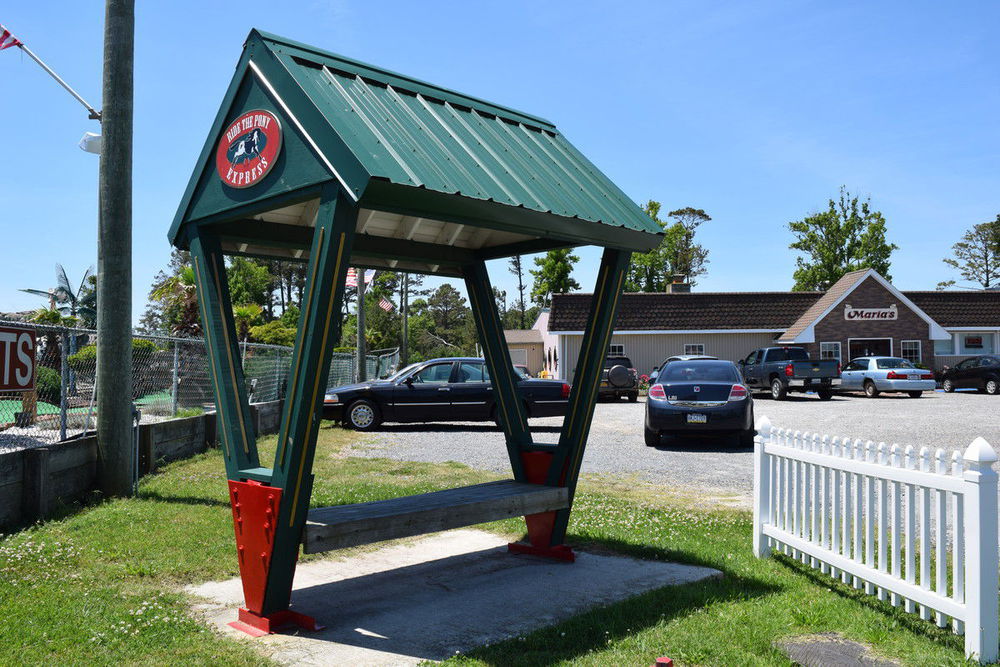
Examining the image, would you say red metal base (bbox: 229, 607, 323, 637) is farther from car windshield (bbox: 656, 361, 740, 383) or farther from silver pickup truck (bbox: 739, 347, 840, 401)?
silver pickup truck (bbox: 739, 347, 840, 401)

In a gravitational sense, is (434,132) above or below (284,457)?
above

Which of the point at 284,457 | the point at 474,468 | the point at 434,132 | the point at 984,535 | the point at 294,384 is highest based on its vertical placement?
the point at 434,132

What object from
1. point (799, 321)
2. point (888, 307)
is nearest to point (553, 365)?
point (799, 321)

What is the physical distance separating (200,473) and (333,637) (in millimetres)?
6052

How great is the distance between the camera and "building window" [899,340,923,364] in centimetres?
3669

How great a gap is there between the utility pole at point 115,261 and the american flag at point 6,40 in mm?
3890

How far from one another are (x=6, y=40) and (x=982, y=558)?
1291cm

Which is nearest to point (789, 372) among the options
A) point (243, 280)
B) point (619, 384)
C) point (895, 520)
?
point (619, 384)

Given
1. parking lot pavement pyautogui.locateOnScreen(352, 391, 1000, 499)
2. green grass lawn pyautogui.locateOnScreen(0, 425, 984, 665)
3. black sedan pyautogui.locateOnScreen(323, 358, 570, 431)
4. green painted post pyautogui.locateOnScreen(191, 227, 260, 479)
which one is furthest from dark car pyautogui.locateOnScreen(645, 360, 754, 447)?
green painted post pyautogui.locateOnScreen(191, 227, 260, 479)

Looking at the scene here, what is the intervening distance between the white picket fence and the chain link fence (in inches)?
259

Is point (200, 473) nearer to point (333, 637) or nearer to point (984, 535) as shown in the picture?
point (333, 637)

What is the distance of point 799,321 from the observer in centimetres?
3784

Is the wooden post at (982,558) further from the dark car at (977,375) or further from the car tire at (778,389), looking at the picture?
the dark car at (977,375)

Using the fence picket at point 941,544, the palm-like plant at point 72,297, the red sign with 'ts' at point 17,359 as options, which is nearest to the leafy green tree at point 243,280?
the palm-like plant at point 72,297
